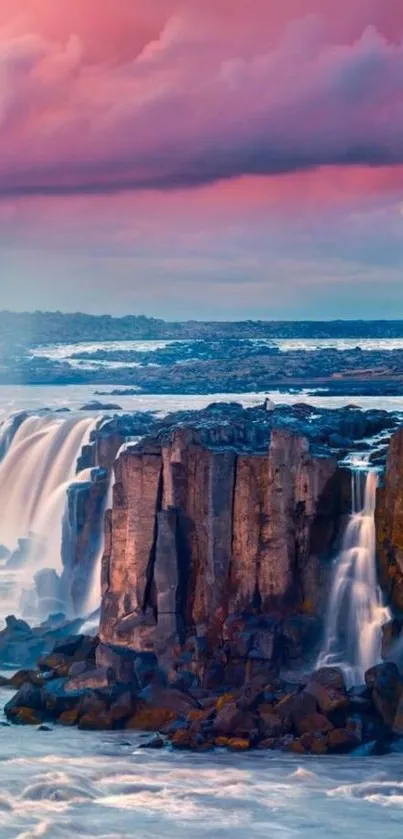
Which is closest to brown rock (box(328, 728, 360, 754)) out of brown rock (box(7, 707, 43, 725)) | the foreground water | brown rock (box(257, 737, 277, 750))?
the foreground water

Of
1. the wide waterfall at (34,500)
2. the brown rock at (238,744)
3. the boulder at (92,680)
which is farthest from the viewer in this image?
the wide waterfall at (34,500)

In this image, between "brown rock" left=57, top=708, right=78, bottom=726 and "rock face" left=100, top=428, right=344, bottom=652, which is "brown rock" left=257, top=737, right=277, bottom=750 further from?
"rock face" left=100, top=428, right=344, bottom=652

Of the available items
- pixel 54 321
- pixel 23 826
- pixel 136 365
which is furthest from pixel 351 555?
pixel 54 321

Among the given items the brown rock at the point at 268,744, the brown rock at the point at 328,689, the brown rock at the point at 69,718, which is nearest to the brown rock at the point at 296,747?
the brown rock at the point at 268,744

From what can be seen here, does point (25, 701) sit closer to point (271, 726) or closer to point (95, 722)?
point (95, 722)

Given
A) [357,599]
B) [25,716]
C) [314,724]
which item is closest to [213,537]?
[357,599]

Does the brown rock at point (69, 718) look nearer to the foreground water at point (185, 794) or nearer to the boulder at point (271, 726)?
the foreground water at point (185, 794)
